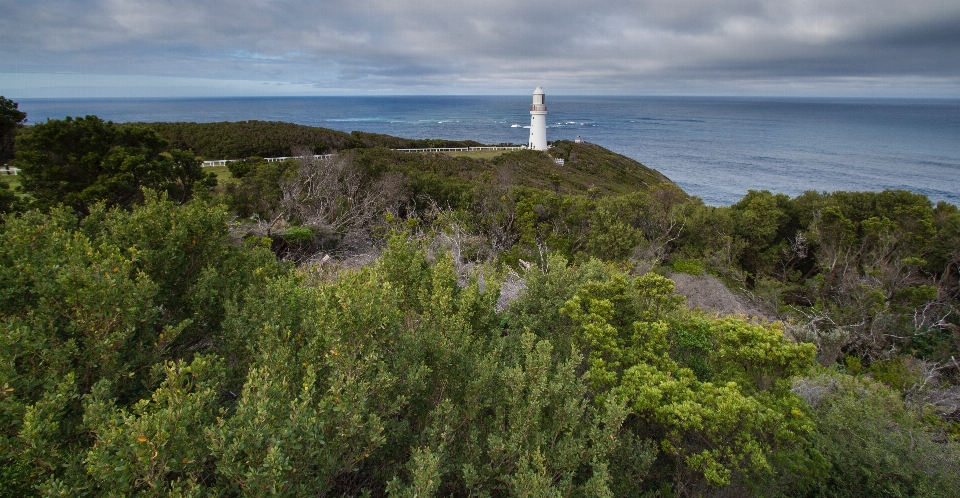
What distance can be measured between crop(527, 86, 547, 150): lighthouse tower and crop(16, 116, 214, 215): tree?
4487cm

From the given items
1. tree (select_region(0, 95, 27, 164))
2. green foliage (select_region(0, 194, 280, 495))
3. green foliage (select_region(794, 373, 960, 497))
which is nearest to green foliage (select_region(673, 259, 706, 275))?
green foliage (select_region(794, 373, 960, 497))

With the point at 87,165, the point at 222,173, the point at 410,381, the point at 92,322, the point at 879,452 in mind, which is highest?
the point at 222,173

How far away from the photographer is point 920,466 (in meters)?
6.34

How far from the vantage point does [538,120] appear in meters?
57.2

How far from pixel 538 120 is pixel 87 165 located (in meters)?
48.1

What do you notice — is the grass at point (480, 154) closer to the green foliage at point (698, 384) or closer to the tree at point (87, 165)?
the tree at point (87, 165)

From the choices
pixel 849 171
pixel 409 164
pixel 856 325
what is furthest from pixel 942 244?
pixel 849 171

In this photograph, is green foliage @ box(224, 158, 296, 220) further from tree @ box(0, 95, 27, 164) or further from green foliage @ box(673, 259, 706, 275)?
green foliage @ box(673, 259, 706, 275)

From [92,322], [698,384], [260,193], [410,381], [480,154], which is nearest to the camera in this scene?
[92,322]

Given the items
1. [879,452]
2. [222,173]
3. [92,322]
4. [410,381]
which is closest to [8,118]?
[222,173]

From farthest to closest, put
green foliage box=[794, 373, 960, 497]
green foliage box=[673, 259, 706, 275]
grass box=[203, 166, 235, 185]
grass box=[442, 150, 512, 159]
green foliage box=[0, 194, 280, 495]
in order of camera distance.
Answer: grass box=[442, 150, 512, 159], grass box=[203, 166, 235, 185], green foliage box=[673, 259, 706, 275], green foliage box=[794, 373, 960, 497], green foliage box=[0, 194, 280, 495]

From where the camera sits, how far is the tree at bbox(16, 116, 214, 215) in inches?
582

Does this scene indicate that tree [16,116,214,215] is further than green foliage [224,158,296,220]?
No

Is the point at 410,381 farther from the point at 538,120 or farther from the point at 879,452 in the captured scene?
the point at 538,120
